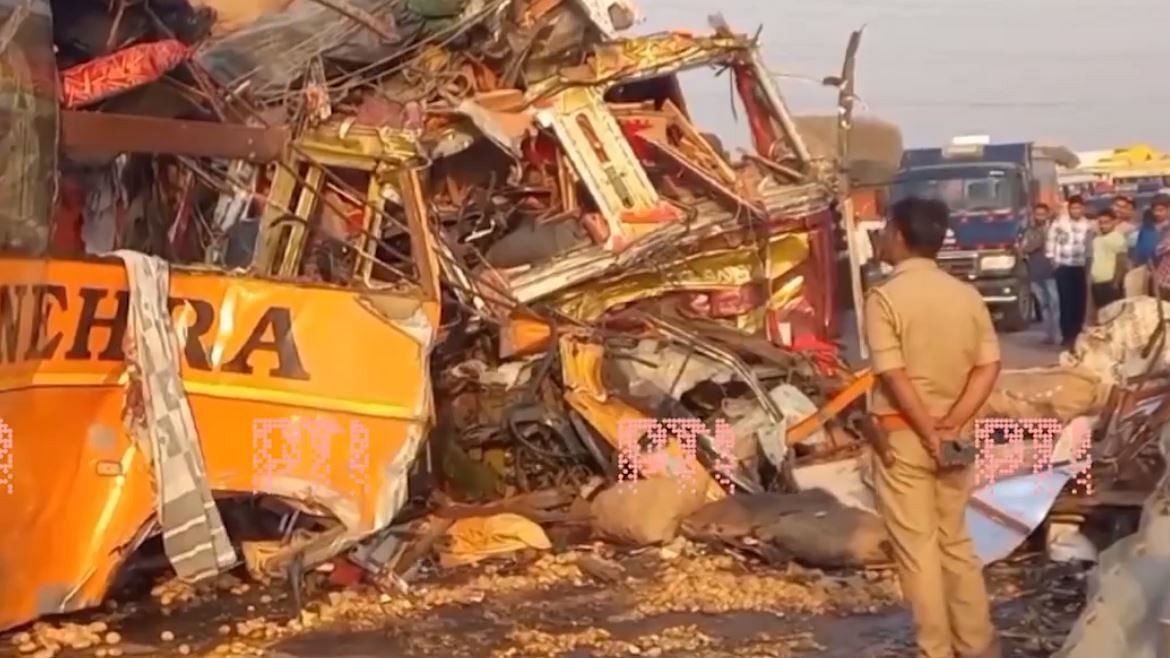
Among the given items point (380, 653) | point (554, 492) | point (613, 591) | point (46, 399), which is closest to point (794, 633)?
point (613, 591)

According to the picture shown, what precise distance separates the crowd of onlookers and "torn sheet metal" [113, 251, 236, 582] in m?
8.08

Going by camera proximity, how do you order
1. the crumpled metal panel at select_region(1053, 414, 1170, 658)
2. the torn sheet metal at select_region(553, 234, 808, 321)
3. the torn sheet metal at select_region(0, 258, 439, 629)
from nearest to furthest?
the crumpled metal panel at select_region(1053, 414, 1170, 658)
the torn sheet metal at select_region(0, 258, 439, 629)
the torn sheet metal at select_region(553, 234, 808, 321)

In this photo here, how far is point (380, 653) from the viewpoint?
7047mm

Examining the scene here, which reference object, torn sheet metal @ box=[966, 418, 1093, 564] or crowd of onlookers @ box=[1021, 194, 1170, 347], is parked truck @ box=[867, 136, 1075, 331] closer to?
crowd of onlookers @ box=[1021, 194, 1170, 347]

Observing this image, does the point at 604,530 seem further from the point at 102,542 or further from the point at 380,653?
the point at 102,542

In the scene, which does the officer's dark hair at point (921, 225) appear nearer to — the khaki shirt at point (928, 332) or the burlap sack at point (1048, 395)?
the khaki shirt at point (928, 332)

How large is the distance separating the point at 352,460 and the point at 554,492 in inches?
77.3

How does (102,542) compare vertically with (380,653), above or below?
above

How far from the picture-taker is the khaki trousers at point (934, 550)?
233 inches

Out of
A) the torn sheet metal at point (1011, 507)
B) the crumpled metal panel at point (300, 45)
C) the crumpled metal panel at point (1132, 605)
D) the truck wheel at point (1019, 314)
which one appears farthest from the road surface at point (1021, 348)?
the crumpled metal panel at point (1132, 605)

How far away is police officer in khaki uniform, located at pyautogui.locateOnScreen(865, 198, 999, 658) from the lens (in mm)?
5898

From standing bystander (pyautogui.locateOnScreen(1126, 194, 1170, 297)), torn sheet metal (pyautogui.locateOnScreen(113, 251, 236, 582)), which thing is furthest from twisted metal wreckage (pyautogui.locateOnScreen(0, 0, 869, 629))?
standing bystander (pyautogui.locateOnScreen(1126, 194, 1170, 297))

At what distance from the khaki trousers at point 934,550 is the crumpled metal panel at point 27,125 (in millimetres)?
3185

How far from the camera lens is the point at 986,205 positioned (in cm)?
2380
